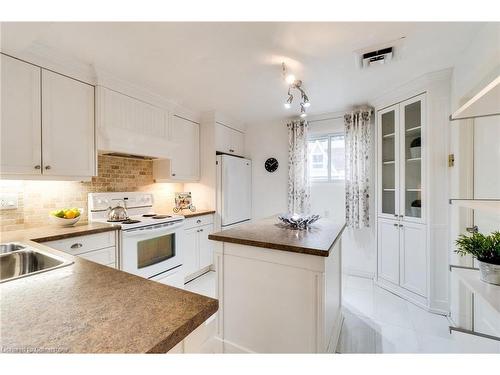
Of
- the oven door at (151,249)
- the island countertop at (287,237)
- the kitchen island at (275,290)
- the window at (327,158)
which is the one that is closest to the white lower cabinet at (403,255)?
the window at (327,158)

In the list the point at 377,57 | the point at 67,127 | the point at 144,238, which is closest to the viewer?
the point at 377,57

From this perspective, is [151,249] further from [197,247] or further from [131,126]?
[131,126]

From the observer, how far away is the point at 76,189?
2375mm

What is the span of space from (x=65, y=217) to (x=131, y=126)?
1.08 m

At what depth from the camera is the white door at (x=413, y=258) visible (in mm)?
2363

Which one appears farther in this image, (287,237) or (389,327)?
(389,327)

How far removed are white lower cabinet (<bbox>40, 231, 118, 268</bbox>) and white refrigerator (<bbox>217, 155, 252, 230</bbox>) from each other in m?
1.54

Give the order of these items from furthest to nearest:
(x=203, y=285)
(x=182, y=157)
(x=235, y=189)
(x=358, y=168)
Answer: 1. (x=235, y=189)
2. (x=182, y=157)
3. (x=358, y=168)
4. (x=203, y=285)

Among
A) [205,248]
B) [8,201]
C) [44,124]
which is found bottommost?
[205,248]

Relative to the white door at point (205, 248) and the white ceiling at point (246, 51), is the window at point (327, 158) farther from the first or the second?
the white door at point (205, 248)

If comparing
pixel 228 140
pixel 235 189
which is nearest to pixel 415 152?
pixel 235 189

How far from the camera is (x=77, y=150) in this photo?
2086 millimetres

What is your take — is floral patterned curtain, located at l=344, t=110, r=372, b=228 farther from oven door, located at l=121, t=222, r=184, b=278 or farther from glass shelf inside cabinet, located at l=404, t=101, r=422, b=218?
oven door, located at l=121, t=222, r=184, b=278
